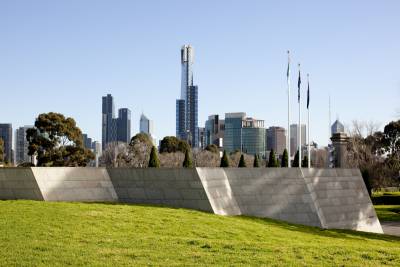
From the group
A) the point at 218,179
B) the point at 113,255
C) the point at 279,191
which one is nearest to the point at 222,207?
the point at 218,179

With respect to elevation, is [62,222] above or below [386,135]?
below

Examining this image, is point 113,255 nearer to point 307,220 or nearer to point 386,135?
point 307,220

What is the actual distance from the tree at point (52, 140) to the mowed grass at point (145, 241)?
3499 centimetres

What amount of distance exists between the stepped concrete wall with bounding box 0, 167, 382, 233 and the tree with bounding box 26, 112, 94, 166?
32.4 meters

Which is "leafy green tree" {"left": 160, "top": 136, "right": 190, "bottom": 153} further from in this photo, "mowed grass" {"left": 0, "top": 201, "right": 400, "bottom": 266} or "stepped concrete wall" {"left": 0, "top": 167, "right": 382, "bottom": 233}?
"mowed grass" {"left": 0, "top": 201, "right": 400, "bottom": 266}

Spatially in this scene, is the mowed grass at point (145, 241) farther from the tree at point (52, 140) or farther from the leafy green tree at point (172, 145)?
the leafy green tree at point (172, 145)

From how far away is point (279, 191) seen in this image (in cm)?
2577

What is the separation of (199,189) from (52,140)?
35.7 m

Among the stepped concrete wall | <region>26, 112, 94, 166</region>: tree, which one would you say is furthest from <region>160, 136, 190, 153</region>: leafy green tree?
the stepped concrete wall

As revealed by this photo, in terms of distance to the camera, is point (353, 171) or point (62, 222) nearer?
point (62, 222)

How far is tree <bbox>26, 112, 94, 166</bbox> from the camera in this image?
5438 centimetres

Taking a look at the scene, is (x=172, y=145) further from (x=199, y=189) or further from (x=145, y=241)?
(x=145, y=241)

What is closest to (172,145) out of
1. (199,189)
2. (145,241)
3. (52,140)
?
(52,140)

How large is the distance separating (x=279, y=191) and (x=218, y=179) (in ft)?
11.7
